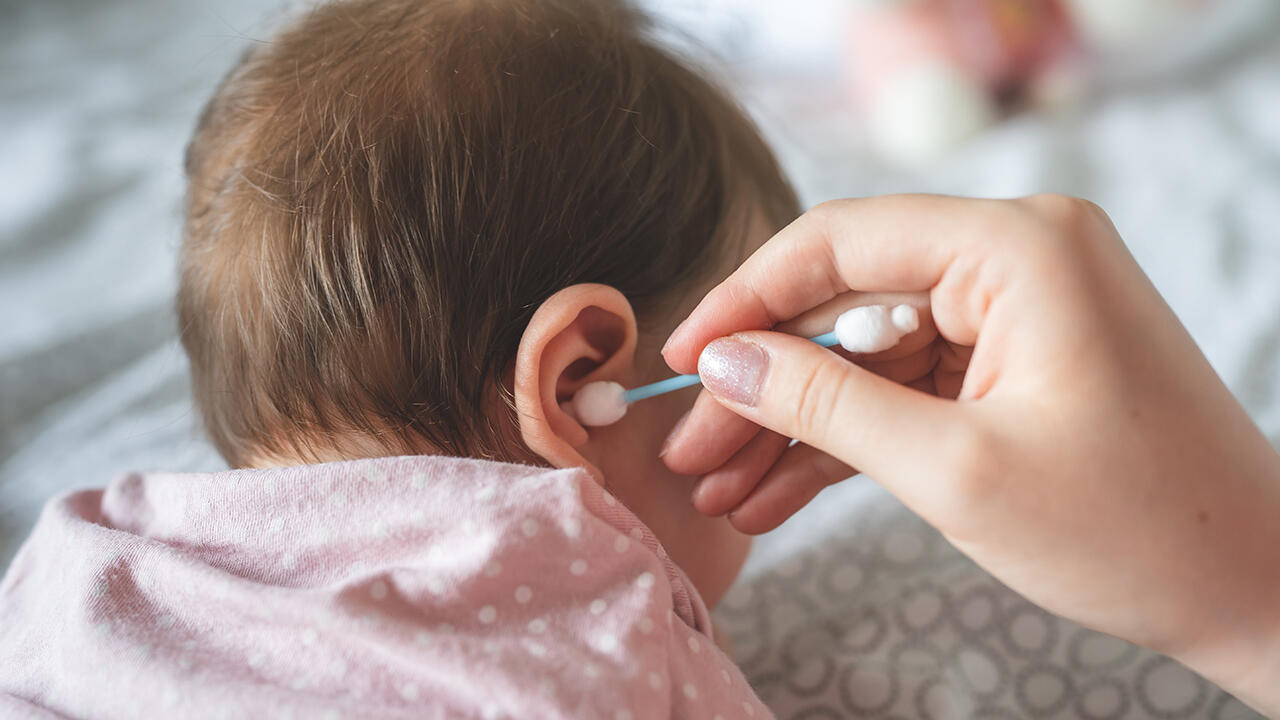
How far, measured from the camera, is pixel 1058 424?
58cm

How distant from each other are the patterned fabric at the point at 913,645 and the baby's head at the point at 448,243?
21 cm

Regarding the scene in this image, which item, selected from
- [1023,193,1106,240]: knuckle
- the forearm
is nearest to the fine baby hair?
[1023,193,1106,240]: knuckle

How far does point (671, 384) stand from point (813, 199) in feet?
2.86

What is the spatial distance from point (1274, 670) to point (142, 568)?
2.49ft

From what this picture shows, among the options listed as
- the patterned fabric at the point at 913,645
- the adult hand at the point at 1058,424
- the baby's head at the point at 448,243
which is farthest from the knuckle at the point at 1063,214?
the patterned fabric at the point at 913,645

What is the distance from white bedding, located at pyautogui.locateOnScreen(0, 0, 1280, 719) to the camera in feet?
2.96

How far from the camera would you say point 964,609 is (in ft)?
3.06

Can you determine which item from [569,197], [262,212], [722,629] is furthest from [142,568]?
[722,629]

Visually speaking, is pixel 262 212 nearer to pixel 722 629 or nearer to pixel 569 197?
pixel 569 197

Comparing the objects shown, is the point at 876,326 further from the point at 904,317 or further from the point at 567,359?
the point at 567,359

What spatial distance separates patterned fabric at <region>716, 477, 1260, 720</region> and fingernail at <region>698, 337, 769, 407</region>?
386 mm

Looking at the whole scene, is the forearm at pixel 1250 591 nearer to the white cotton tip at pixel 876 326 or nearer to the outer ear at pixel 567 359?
the white cotton tip at pixel 876 326

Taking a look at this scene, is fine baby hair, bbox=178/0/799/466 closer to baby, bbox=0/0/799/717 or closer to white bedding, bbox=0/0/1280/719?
baby, bbox=0/0/799/717

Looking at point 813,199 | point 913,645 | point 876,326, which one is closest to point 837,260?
point 876,326
